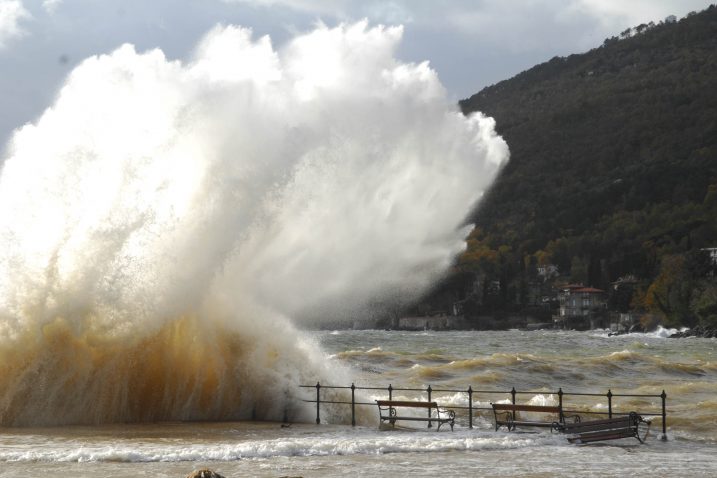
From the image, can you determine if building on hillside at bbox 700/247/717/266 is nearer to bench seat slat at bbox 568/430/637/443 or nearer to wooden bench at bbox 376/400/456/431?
wooden bench at bbox 376/400/456/431

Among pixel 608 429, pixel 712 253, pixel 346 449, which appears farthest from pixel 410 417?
pixel 712 253

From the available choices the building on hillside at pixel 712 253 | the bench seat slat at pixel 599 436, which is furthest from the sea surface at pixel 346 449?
the building on hillside at pixel 712 253

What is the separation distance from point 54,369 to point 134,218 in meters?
4.53

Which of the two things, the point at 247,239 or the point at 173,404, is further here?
the point at 247,239

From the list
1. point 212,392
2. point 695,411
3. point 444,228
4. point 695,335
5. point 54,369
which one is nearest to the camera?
point 54,369

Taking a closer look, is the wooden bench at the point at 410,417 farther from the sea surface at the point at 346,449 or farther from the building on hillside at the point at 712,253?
the building on hillside at the point at 712,253

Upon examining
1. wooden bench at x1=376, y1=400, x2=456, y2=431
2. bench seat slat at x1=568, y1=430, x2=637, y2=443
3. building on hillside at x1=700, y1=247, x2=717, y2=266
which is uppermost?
building on hillside at x1=700, y1=247, x2=717, y2=266

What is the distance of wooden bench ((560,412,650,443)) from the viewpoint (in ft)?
71.3

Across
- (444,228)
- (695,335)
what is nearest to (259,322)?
(444,228)

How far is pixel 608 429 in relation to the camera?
22094mm

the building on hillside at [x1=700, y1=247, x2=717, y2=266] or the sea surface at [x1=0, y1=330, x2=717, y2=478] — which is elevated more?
the building on hillside at [x1=700, y1=247, x2=717, y2=266]

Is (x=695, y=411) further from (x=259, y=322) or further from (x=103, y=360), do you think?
(x=103, y=360)

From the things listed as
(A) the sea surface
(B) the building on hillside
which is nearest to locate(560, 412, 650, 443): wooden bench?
(A) the sea surface

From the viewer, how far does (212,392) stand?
2530cm
